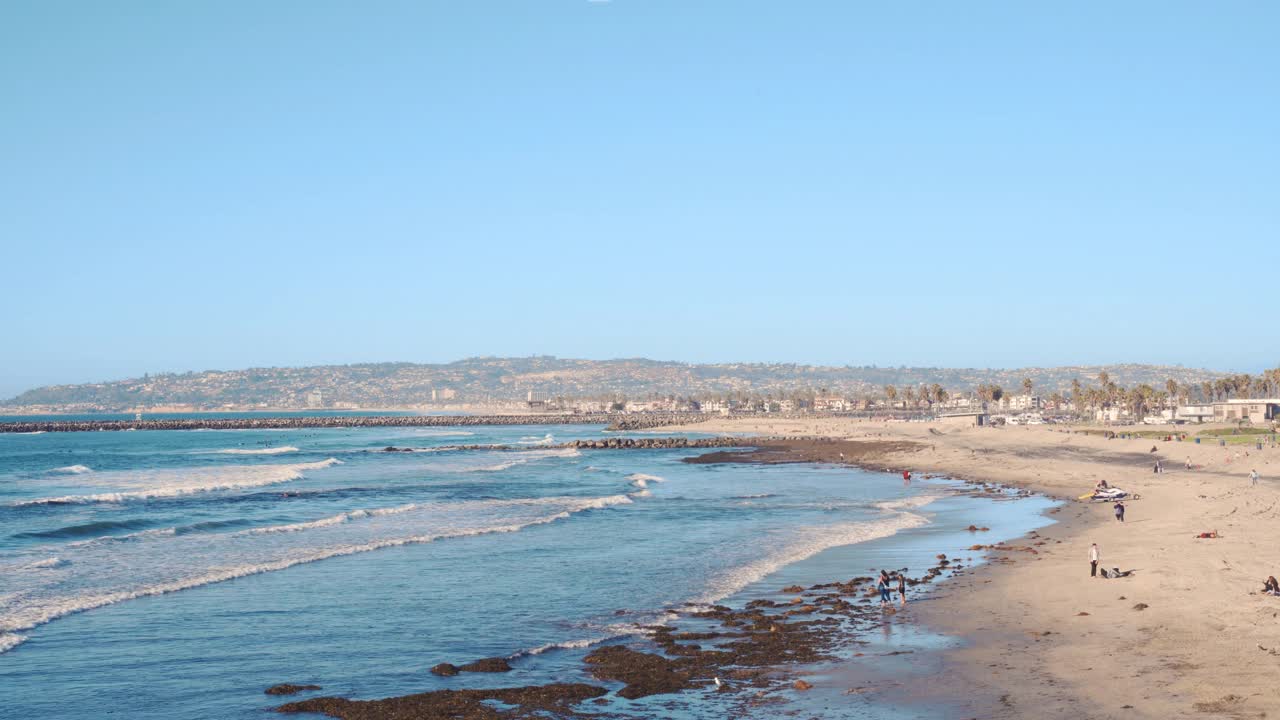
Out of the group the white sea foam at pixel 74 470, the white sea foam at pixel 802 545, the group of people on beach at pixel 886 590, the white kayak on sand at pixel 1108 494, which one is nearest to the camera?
the group of people on beach at pixel 886 590

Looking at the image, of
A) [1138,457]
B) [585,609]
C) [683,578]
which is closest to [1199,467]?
[1138,457]

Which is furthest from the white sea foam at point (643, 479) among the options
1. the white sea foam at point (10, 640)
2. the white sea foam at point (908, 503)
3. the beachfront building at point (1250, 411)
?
the beachfront building at point (1250, 411)

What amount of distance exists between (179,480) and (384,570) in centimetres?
3907

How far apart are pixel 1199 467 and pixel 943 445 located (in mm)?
32479

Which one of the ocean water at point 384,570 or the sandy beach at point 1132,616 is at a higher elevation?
the sandy beach at point 1132,616

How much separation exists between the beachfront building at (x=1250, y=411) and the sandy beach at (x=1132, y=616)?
70.8m

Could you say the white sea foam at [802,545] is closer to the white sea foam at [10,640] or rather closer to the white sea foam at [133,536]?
the white sea foam at [10,640]

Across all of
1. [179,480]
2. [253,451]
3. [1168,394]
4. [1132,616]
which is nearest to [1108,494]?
[1132,616]

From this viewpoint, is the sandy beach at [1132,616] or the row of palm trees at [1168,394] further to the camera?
the row of palm trees at [1168,394]

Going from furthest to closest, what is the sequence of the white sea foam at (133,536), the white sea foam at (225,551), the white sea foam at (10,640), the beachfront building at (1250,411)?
the beachfront building at (1250,411)
the white sea foam at (133,536)
the white sea foam at (225,551)
the white sea foam at (10,640)

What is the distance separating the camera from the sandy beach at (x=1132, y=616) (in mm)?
13680

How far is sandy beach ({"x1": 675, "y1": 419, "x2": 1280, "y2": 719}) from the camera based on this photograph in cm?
1368

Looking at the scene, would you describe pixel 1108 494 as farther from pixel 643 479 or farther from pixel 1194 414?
pixel 1194 414

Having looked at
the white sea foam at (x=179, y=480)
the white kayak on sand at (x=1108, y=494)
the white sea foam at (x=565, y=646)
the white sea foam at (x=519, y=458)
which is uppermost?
the white kayak on sand at (x=1108, y=494)
